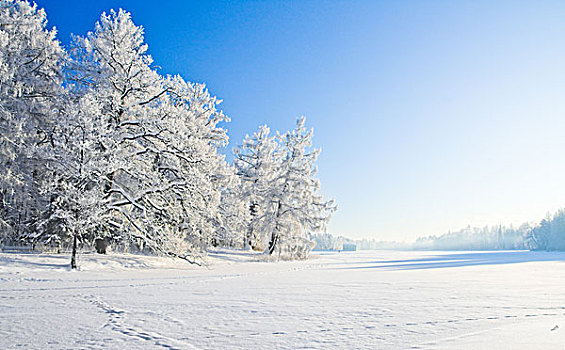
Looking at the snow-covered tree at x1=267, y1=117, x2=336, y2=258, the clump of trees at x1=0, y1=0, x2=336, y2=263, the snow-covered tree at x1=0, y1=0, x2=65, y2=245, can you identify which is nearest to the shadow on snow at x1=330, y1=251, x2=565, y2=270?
the snow-covered tree at x1=267, y1=117, x2=336, y2=258

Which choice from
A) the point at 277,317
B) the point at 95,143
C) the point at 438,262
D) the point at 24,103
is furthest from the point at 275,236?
the point at 277,317

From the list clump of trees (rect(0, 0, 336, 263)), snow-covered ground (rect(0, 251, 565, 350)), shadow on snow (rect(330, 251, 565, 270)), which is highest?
clump of trees (rect(0, 0, 336, 263))

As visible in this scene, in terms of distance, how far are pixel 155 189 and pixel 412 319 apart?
14932 mm

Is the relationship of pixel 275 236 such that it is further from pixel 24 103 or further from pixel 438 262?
pixel 24 103

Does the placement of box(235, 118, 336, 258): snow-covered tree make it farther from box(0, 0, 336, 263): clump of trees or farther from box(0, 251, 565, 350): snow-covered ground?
box(0, 251, 565, 350): snow-covered ground

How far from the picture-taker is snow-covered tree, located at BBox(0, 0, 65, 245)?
16609 mm

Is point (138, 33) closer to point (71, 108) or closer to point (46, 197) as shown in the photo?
point (71, 108)

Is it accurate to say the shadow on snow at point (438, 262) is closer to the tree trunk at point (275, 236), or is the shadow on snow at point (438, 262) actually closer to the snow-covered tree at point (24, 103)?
the tree trunk at point (275, 236)

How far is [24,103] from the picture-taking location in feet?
57.5

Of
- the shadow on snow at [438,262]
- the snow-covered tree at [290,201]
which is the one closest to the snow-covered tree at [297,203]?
the snow-covered tree at [290,201]

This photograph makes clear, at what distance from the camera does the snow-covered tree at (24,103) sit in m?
16.6

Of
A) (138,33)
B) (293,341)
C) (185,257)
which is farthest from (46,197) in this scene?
(293,341)

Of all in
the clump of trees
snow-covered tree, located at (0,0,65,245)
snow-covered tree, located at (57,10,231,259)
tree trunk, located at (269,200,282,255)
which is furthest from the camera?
tree trunk, located at (269,200,282,255)

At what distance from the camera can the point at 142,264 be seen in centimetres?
1736
